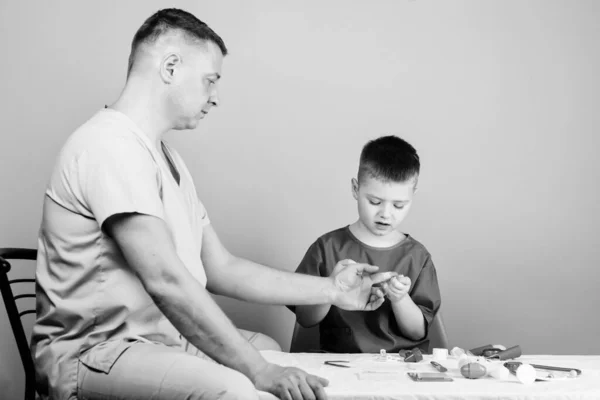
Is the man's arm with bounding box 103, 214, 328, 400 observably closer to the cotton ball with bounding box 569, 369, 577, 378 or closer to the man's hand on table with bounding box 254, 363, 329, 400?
the man's hand on table with bounding box 254, 363, 329, 400

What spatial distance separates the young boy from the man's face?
0.64 metres

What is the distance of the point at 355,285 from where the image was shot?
1.77 meters

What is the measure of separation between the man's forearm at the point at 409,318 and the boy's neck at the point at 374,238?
0.22 metres

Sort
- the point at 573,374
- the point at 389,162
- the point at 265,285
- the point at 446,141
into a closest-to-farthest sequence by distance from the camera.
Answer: the point at 573,374 → the point at 265,285 → the point at 389,162 → the point at 446,141

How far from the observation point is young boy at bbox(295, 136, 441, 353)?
6.09 ft

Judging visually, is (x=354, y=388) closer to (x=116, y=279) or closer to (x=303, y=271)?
(x=116, y=279)

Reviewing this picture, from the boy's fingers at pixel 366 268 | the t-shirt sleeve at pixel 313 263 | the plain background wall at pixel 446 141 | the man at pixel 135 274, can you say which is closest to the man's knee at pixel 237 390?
the man at pixel 135 274

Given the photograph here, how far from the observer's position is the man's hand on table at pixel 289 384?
44.8 inches

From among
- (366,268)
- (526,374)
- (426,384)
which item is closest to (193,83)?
(366,268)

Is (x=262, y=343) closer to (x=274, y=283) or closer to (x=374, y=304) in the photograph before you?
(x=274, y=283)

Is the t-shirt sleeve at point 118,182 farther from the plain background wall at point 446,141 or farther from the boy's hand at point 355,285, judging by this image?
the plain background wall at point 446,141

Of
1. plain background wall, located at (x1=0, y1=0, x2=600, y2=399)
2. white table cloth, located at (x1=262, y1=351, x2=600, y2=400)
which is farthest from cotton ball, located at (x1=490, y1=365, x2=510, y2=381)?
plain background wall, located at (x1=0, y1=0, x2=600, y2=399)

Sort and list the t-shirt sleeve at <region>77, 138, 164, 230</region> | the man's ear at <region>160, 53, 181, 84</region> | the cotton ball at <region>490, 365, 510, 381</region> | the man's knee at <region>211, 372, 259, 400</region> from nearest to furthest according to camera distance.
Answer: the man's knee at <region>211, 372, 259, 400</region> < the t-shirt sleeve at <region>77, 138, 164, 230</region> < the cotton ball at <region>490, 365, 510, 381</region> < the man's ear at <region>160, 53, 181, 84</region>

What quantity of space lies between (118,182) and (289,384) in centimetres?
49
